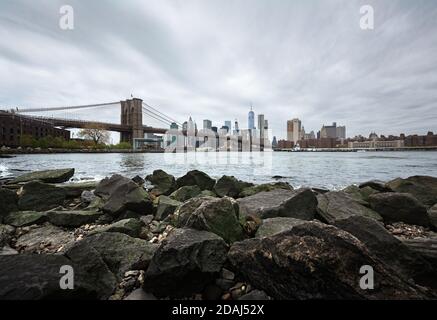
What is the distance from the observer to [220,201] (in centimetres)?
378

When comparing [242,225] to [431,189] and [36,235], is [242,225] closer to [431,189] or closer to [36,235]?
[36,235]

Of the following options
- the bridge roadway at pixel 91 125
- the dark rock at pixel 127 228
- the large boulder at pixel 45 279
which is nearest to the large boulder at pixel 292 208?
the dark rock at pixel 127 228

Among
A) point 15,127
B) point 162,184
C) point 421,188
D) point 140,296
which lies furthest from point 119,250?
point 15,127

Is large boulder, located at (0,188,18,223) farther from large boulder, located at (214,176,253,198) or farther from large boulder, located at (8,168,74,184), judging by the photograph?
large boulder, located at (214,176,253,198)

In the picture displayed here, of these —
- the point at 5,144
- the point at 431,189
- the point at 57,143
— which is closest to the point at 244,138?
the point at 431,189

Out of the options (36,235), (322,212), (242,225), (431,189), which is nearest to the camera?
(242,225)

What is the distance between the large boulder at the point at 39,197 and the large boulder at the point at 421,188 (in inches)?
440

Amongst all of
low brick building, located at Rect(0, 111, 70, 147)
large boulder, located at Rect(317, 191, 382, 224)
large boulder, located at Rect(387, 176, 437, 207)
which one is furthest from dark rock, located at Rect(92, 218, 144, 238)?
low brick building, located at Rect(0, 111, 70, 147)

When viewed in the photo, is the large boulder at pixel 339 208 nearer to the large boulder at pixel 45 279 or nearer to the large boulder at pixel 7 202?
the large boulder at pixel 45 279

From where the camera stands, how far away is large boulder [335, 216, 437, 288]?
9.11ft

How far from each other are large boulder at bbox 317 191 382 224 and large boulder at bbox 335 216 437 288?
7.35 feet

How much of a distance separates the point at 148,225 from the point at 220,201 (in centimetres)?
227

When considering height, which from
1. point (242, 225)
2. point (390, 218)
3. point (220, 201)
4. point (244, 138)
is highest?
point (244, 138)

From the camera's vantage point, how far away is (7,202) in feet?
18.5
